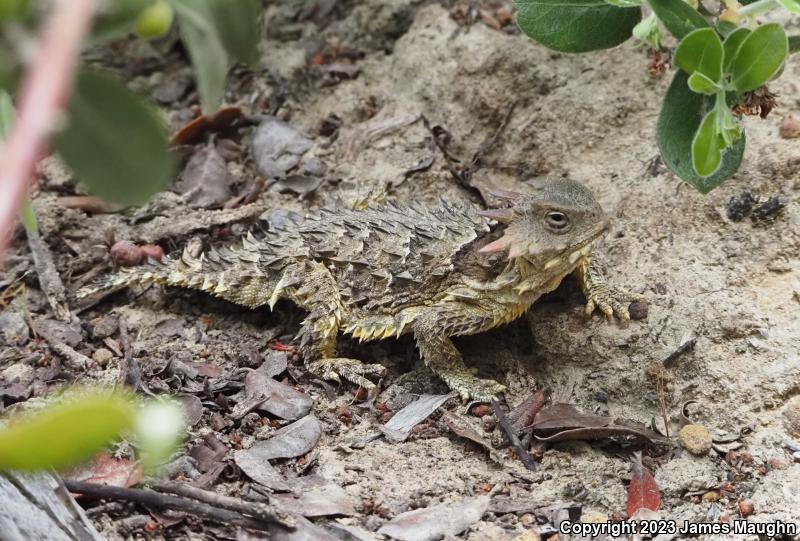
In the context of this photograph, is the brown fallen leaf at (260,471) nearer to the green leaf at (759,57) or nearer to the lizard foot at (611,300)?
the lizard foot at (611,300)

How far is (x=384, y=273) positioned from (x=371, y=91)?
1.73m

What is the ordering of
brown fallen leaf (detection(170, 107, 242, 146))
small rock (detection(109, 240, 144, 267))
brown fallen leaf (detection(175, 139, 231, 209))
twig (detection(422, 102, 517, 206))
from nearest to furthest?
small rock (detection(109, 240, 144, 267)) → twig (detection(422, 102, 517, 206)) → brown fallen leaf (detection(175, 139, 231, 209)) → brown fallen leaf (detection(170, 107, 242, 146))

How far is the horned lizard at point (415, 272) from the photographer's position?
13.5 ft

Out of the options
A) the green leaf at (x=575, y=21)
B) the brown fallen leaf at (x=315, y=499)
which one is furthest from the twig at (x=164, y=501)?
the green leaf at (x=575, y=21)

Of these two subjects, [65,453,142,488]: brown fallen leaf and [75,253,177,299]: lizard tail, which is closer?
[65,453,142,488]: brown fallen leaf

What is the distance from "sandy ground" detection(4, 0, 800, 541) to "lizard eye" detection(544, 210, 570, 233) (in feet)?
1.70

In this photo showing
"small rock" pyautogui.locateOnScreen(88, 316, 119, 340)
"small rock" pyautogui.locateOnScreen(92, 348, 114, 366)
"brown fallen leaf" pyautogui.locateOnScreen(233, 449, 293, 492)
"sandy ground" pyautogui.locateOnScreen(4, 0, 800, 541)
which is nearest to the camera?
"brown fallen leaf" pyautogui.locateOnScreen(233, 449, 293, 492)

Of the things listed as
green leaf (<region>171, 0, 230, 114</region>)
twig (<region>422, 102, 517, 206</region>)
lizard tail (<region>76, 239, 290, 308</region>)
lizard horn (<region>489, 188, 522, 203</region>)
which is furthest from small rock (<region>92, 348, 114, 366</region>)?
green leaf (<region>171, 0, 230, 114</region>)

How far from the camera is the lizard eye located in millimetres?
4008

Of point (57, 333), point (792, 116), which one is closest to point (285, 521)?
point (57, 333)

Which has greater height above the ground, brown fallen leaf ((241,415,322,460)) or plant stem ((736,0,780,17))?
plant stem ((736,0,780,17))

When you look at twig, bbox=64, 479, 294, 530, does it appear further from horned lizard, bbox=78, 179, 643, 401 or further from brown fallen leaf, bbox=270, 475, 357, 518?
horned lizard, bbox=78, 179, 643, 401

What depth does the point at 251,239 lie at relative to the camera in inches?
193

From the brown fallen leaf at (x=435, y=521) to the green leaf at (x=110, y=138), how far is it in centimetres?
201
